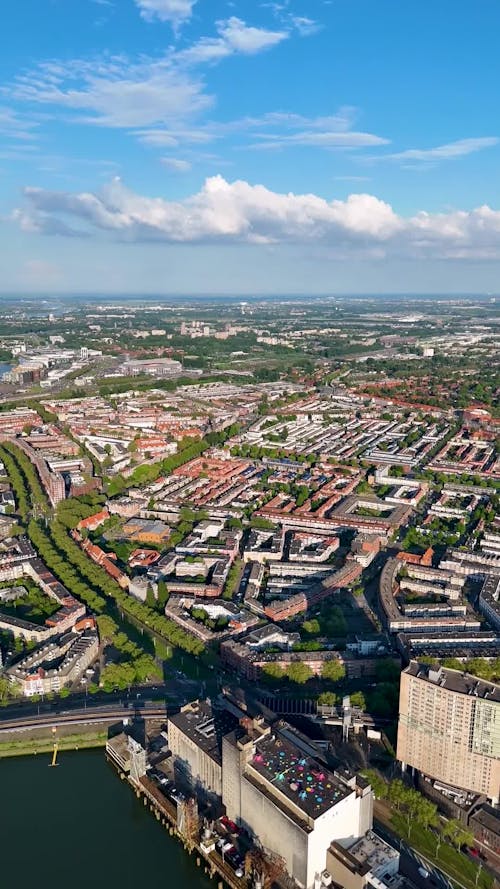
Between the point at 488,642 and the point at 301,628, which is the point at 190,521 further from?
the point at 488,642

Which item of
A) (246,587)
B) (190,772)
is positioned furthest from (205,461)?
(190,772)

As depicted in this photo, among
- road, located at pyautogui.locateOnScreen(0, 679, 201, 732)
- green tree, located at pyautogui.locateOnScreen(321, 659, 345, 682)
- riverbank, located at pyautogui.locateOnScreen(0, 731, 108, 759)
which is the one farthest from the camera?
green tree, located at pyautogui.locateOnScreen(321, 659, 345, 682)

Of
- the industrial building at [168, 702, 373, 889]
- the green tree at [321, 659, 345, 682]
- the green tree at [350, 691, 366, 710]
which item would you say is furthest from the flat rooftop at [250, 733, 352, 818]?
the green tree at [321, 659, 345, 682]

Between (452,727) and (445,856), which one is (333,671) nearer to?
(452,727)

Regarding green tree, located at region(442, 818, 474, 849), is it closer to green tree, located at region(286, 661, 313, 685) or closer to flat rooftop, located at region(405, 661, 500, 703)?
flat rooftop, located at region(405, 661, 500, 703)

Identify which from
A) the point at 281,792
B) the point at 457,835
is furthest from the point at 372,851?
the point at 457,835

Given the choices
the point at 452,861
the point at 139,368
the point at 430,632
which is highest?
the point at 139,368

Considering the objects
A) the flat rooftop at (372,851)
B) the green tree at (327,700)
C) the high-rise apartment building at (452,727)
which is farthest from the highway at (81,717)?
the high-rise apartment building at (452,727)
